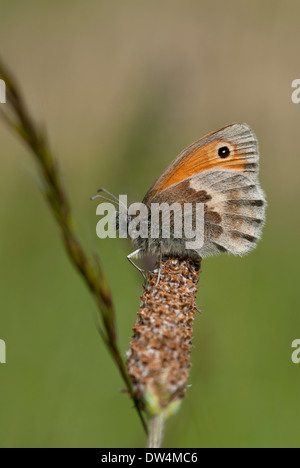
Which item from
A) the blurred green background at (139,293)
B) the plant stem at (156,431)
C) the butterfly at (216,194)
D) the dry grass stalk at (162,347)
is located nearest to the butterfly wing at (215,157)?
the butterfly at (216,194)

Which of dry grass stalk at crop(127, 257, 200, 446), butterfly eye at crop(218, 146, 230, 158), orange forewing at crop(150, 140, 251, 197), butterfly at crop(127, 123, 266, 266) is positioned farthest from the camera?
butterfly eye at crop(218, 146, 230, 158)

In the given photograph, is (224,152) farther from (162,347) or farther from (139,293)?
(162,347)

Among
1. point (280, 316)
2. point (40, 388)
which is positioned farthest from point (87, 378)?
point (280, 316)

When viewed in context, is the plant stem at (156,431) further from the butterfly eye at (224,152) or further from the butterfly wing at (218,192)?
the butterfly eye at (224,152)

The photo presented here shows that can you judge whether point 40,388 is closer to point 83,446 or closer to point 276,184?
point 83,446

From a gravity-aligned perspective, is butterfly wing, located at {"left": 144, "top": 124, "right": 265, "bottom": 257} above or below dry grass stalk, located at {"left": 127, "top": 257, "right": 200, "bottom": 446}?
above

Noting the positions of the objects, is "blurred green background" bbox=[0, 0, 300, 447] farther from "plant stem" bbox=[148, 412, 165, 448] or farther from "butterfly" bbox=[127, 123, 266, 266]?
"plant stem" bbox=[148, 412, 165, 448]

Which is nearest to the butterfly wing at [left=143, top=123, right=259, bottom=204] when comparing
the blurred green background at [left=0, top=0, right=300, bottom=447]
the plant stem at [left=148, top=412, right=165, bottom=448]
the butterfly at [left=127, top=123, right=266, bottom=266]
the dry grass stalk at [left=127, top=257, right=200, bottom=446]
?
the butterfly at [left=127, top=123, right=266, bottom=266]
